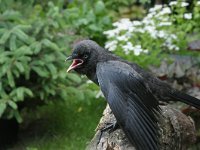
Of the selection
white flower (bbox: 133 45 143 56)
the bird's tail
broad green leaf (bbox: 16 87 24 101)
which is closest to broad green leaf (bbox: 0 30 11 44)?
broad green leaf (bbox: 16 87 24 101)

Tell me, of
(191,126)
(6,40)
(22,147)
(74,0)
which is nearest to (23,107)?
(22,147)

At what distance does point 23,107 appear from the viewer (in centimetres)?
675

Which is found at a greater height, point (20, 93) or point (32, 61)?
point (32, 61)

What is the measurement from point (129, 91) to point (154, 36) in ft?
9.38

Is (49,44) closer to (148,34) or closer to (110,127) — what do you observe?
(148,34)

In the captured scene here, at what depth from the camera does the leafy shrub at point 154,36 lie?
6.88 metres

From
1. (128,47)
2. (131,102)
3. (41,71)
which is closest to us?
(131,102)

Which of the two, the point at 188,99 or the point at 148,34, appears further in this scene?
the point at 148,34

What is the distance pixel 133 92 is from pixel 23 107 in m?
2.80

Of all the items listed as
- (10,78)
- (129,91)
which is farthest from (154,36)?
(129,91)

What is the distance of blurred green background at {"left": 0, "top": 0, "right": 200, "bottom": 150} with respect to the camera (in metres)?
6.26

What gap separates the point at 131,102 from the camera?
4.19m

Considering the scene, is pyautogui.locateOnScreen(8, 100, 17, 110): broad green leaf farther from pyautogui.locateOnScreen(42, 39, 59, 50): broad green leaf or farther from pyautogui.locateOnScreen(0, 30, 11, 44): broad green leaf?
pyautogui.locateOnScreen(42, 39, 59, 50): broad green leaf

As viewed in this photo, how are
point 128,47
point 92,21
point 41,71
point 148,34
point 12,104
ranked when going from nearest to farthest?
point 12,104 < point 41,71 < point 128,47 < point 148,34 < point 92,21
